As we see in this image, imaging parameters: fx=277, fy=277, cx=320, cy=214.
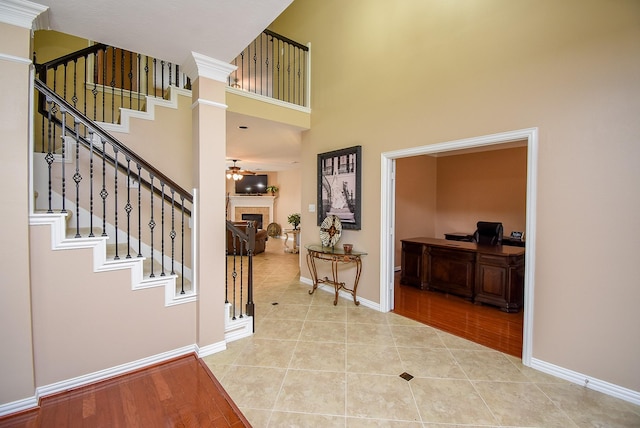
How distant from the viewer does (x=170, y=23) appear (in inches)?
80.1

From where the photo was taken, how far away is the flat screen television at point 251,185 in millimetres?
10734

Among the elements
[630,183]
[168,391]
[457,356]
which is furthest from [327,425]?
[630,183]

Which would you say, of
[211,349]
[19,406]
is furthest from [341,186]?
[19,406]

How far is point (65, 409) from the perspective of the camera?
1.89m

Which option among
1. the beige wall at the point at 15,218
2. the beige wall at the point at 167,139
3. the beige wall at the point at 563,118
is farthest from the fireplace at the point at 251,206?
the beige wall at the point at 15,218

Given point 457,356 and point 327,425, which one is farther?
point 457,356

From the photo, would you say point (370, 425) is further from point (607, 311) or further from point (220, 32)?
point (220, 32)

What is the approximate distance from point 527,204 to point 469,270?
1869 mm

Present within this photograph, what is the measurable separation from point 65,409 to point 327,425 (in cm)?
178

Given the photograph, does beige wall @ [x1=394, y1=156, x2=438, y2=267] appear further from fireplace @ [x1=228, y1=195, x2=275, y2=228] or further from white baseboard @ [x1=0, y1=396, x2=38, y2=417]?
fireplace @ [x1=228, y1=195, x2=275, y2=228]

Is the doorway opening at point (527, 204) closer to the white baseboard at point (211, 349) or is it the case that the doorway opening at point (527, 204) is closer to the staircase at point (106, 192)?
the staircase at point (106, 192)

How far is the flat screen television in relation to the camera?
10.7 m

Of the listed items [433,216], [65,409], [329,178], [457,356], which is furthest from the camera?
[433,216]

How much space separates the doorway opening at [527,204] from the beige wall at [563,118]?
0.06m
